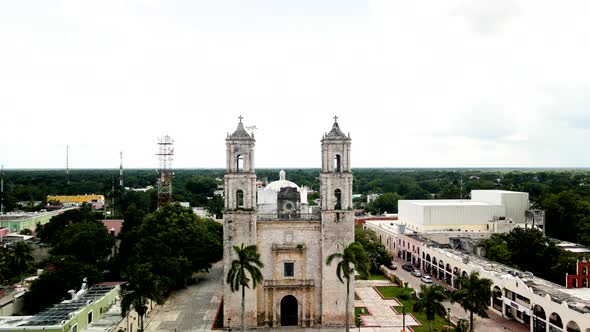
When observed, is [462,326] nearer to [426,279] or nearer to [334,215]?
[334,215]

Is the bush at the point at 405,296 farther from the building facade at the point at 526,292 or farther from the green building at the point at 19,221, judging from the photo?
the green building at the point at 19,221

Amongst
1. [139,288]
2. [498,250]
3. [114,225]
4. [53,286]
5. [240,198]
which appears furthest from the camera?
[114,225]

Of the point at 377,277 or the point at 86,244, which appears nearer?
the point at 86,244

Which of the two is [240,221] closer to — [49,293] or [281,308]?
[281,308]

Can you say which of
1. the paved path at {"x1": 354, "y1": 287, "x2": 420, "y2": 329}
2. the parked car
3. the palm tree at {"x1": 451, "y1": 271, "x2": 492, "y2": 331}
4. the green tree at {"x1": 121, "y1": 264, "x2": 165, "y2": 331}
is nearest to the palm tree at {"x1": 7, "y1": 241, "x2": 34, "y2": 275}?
the green tree at {"x1": 121, "y1": 264, "x2": 165, "y2": 331}

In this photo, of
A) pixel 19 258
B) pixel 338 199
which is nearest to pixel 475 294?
pixel 338 199

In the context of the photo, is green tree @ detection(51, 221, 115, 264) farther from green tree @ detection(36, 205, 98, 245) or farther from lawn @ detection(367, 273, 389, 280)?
lawn @ detection(367, 273, 389, 280)
